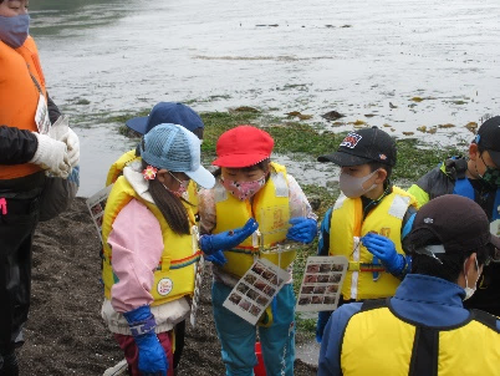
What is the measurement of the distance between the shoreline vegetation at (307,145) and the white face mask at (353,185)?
2211 mm

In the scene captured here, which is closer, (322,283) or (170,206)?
(170,206)

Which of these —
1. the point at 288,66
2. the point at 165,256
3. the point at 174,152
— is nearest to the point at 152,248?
the point at 165,256

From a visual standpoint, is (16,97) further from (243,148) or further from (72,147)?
(243,148)

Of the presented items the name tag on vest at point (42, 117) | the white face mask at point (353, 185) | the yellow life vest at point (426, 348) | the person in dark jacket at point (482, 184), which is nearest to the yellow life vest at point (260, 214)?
the white face mask at point (353, 185)

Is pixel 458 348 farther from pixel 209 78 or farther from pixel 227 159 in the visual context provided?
pixel 209 78

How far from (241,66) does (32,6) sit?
85.1ft

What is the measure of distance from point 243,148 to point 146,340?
121 cm

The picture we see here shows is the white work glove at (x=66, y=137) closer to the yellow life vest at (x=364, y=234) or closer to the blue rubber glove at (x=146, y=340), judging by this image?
the blue rubber glove at (x=146, y=340)

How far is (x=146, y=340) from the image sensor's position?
3508 mm

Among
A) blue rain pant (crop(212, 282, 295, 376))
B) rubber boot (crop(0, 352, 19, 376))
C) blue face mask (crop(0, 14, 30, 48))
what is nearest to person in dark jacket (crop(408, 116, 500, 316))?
blue rain pant (crop(212, 282, 295, 376))

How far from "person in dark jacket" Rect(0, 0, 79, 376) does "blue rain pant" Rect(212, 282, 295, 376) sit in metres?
1.17

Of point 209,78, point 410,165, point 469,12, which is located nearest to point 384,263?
point 410,165

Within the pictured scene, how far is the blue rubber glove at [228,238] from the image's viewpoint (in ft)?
13.0

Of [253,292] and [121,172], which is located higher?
[121,172]
